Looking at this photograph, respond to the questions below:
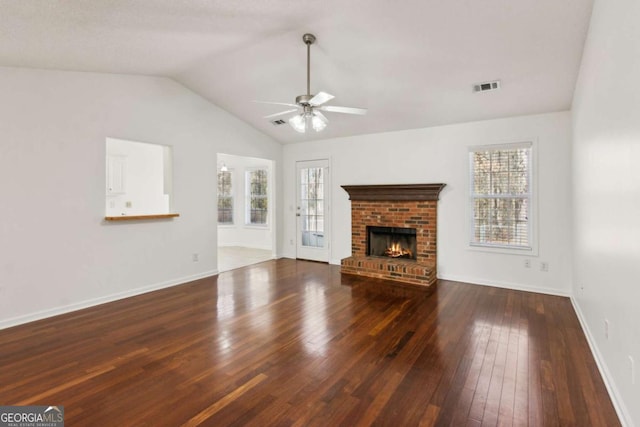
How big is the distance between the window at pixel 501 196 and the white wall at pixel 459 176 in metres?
0.13

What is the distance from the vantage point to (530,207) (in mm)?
4508

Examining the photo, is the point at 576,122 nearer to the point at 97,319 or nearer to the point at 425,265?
the point at 425,265

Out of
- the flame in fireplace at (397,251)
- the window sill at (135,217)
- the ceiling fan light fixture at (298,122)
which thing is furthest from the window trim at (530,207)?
the window sill at (135,217)

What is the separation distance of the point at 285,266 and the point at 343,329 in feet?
10.1

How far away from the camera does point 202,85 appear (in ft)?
15.5

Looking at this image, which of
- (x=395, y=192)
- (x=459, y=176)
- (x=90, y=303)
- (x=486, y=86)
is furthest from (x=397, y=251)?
(x=90, y=303)

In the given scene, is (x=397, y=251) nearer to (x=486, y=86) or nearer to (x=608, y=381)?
(x=486, y=86)

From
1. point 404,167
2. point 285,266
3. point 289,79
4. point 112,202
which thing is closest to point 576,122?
point 404,167

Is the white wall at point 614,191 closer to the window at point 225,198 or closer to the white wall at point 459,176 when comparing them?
the white wall at point 459,176

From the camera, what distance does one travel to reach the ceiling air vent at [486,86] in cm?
382

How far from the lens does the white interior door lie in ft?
21.2

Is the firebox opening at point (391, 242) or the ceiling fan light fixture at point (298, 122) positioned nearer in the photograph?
the ceiling fan light fixture at point (298, 122)

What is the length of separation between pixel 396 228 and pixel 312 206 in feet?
6.05

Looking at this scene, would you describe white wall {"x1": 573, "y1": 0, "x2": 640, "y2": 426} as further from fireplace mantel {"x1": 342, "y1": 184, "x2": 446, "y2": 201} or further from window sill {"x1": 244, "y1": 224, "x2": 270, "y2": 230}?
window sill {"x1": 244, "y1": 224, "x2": 270, "y2": 230}
